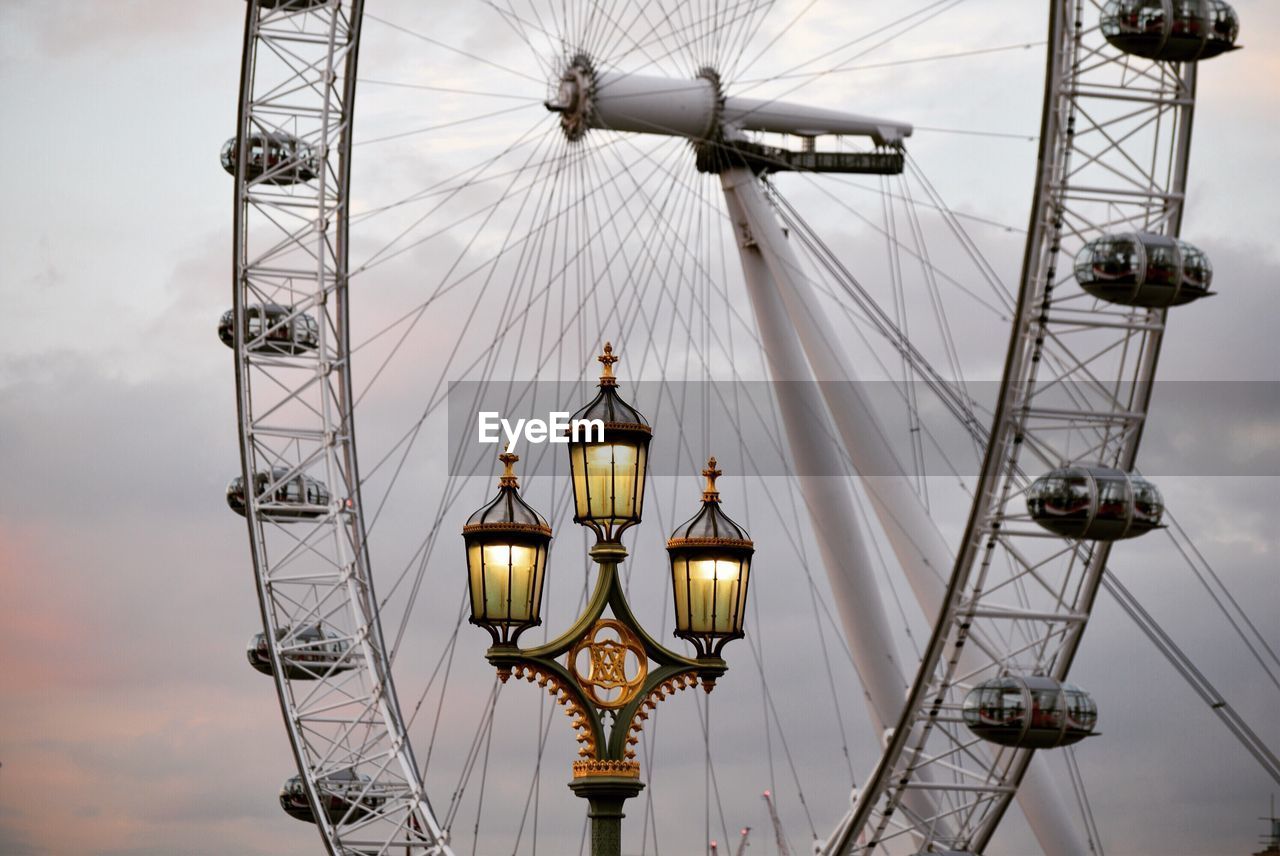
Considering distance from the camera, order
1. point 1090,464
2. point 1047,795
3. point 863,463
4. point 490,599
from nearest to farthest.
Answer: point 490,599, point 1090,464, point 1047,795, point 863,463

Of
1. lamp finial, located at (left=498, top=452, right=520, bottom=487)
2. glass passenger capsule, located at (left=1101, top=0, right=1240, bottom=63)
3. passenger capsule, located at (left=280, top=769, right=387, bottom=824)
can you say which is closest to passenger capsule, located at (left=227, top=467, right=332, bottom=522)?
passenger capsule, located at (left=280, top=769, right=387, bottom=824)

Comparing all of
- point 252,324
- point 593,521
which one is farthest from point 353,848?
point 593,521

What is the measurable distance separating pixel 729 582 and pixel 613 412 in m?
1.56

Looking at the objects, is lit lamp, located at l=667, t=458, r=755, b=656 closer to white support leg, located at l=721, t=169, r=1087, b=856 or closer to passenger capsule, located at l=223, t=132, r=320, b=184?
white support leg, located at l=721, t=169, r=1087, b=856

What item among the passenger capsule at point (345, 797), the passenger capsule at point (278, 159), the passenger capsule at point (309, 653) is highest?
the passenger capsule at point (278, 159)

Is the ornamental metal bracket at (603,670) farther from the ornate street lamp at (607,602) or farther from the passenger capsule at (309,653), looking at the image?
the passenger capsule at (309,653)

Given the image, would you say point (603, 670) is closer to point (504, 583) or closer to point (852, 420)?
point (504, 583)

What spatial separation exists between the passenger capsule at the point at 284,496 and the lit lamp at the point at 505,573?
24.7 m

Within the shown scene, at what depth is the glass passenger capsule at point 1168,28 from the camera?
99.0 feet

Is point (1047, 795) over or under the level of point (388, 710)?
under

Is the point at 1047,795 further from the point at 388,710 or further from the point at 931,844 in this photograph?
the point at 388,710

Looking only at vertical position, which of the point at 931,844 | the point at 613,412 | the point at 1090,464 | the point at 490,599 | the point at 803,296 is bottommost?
the point at 490,599

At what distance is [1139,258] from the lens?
29922 mm

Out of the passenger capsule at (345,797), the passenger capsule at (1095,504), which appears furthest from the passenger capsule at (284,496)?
the passenger capsule at (1095,504)
